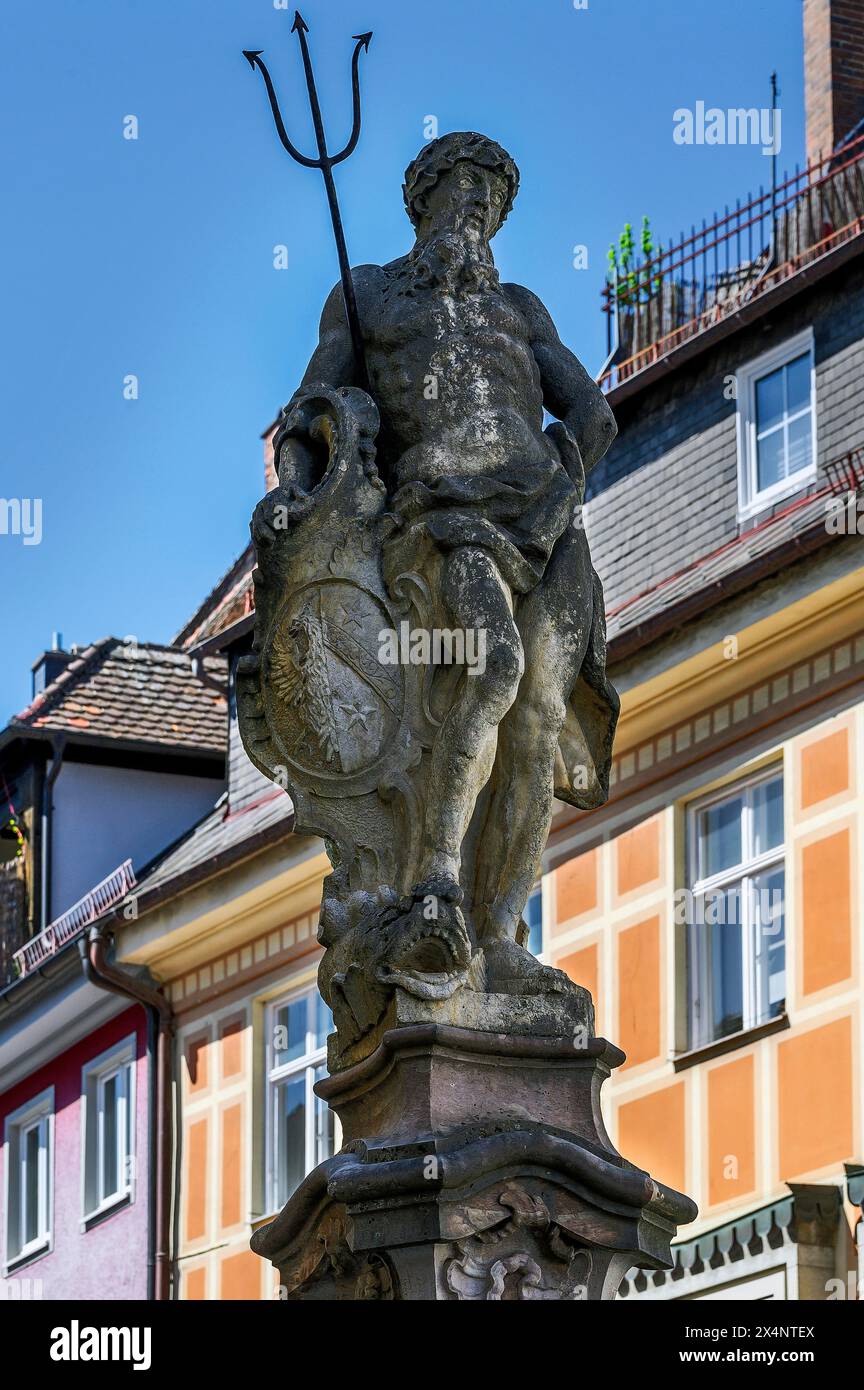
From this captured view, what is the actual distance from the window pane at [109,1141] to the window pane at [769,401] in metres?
9.46

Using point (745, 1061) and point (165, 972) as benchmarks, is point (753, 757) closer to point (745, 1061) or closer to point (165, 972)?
point (745, 1061)

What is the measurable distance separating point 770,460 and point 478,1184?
44.7 ft

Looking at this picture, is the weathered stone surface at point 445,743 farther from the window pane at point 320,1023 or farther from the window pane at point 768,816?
the window pane at point 320,1023

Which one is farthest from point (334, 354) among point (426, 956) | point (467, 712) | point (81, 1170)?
point (81, 1170)

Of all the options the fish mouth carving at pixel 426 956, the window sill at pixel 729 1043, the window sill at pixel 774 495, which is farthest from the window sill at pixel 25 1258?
the fish mouth carving at pixel 426 956

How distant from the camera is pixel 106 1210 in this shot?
28.1m

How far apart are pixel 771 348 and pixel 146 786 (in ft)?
34.8

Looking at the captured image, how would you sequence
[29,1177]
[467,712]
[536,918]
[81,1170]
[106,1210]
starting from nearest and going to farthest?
[467,712], [536,918], [106,1210], [81,1170], [29,1177]

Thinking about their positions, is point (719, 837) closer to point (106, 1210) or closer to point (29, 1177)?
point (106, 1210)

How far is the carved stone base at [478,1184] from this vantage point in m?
8.80

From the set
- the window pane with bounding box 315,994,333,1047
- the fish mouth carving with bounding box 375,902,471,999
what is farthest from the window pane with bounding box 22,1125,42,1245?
the fish mouth carving with bounding box 375,902,471,999

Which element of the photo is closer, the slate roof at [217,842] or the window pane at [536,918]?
the window pane at [536,918]

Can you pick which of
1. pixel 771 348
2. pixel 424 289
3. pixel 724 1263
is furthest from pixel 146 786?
pixel 424 289

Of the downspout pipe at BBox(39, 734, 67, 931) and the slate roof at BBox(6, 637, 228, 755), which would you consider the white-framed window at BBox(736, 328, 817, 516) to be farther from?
the downspout pipe at BBox(39, 734, 67, 931)
